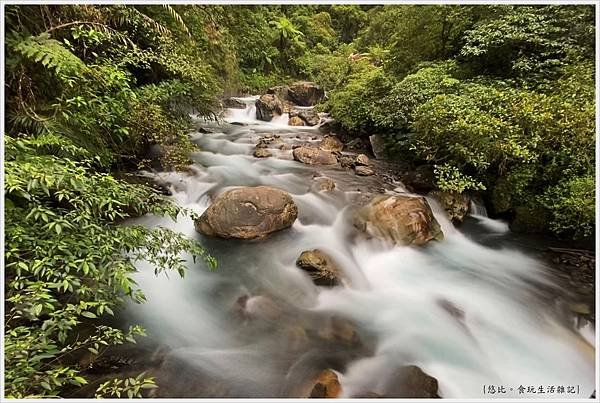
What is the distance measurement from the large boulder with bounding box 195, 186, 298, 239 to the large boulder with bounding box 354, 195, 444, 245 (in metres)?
1.43

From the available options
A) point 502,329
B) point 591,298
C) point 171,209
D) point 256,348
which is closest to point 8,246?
point 171,209

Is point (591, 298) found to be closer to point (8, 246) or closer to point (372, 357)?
point (372, 357)

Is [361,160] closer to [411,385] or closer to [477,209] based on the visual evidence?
[477,209]

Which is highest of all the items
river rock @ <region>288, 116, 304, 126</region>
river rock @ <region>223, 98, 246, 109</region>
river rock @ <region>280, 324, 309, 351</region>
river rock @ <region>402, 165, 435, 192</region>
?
river rock @ <region>223, 98, 246, 109</region>

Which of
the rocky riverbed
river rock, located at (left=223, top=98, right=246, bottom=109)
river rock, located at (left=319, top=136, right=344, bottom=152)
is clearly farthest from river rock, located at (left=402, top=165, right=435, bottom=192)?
river rock, located at (left=223, top=98, right=246, bottom=109)

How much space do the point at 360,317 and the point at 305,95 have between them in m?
13.1

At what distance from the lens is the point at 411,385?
290cm

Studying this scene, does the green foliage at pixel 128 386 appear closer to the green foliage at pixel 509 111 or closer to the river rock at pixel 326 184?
the river rock at pixel 326 184

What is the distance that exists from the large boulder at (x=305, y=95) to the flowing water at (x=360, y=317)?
1071cm

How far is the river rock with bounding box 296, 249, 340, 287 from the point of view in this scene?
4133 millimetres

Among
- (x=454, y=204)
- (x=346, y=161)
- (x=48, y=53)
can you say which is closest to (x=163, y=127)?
(x=48, y=53)

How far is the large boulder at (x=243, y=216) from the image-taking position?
15.3ft

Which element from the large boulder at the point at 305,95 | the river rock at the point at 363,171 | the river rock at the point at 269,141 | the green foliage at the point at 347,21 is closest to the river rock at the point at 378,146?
the river rock at the point at 363,171

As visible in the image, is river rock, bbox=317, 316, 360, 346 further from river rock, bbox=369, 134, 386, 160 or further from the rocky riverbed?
river rock, bbox=369, 134, 386, 160
